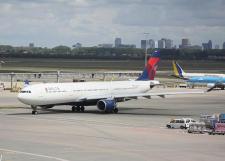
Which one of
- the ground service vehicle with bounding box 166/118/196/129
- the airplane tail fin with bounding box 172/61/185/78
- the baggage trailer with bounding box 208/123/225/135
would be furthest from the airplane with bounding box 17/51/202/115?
the airplane tail fin with bounding box 172/61/185/78

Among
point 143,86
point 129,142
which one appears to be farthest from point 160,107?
point 129,142

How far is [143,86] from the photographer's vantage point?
81.9 meters

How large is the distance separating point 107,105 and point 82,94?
10.7ft

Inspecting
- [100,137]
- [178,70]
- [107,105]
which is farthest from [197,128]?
[178,70]

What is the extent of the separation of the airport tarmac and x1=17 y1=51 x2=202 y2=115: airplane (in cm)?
135

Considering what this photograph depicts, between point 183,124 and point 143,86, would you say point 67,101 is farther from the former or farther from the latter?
point 183,124

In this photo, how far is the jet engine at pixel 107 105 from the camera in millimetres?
73250

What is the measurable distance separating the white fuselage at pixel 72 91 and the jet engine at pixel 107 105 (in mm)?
1051

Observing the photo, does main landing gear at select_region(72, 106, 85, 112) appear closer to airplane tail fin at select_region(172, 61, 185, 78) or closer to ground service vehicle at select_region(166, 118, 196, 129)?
ground service vehicle at select_region(166, 118, 196, 129)

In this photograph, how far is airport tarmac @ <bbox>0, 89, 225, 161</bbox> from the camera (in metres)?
41.2

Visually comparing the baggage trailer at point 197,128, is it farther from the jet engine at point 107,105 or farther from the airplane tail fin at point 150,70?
the airplane tail fin at point 150,70

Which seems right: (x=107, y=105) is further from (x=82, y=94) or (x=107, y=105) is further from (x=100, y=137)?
(x=100, y=137)

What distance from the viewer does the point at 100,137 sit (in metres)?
51.0

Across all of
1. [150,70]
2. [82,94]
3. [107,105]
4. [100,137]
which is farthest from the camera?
[150,70]
